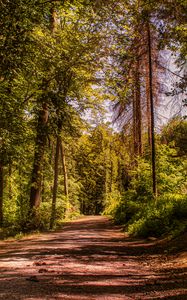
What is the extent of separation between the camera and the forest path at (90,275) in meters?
5.31

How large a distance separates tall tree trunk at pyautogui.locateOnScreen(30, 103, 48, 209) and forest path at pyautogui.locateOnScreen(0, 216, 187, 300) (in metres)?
7.47

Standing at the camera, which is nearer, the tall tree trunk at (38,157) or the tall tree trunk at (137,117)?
the tall tree trunk at (38,157)

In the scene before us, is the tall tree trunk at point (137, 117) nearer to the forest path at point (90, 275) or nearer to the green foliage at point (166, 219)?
the green foliage at point (166, 219)

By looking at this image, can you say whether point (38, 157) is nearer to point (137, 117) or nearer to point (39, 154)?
point (39, 154)

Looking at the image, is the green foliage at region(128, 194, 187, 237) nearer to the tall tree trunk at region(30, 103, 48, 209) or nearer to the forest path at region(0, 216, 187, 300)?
the forest path at region(0, 216, 187, 300)

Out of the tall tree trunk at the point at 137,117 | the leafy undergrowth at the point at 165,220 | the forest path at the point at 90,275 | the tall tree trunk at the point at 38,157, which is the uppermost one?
the tall tree trunk at the point at 137,117

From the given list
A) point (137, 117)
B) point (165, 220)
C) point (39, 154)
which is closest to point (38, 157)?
point (39, 154)

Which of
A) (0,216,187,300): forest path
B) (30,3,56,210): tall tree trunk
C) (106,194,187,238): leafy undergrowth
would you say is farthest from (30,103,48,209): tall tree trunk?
(0,216,187,300): forest path

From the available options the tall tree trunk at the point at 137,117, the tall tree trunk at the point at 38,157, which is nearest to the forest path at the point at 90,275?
the tall tree trunk at the point at 38,157

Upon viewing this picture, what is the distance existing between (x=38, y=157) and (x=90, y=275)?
37.6 ft

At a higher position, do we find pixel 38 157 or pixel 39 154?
pixel 39 154

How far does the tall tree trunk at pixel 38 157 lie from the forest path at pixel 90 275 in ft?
24.5

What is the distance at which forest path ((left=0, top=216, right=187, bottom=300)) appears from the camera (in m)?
5.31

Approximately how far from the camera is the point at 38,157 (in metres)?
17.8
